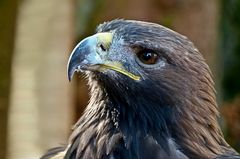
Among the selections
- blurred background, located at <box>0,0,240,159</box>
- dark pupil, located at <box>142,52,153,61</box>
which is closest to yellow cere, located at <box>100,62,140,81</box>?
dark pupil, located at <box>142,52,153,61</box>

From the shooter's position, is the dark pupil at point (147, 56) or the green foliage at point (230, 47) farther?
the green foliage at point (230, 47)

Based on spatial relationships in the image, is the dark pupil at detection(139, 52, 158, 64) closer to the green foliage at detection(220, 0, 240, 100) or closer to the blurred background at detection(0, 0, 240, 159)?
the blurred background at detection(0, 0, 240, 159)

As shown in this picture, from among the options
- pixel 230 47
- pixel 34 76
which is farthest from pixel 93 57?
pixel 230 47

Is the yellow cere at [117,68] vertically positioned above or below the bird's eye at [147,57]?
below

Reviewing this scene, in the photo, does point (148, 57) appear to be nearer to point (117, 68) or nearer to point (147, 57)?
point (147, 57)

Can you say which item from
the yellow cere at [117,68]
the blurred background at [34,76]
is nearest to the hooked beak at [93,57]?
the yellow cere at [117,68]

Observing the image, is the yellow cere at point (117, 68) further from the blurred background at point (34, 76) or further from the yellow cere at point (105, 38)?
the blurred background at point (34, 76)

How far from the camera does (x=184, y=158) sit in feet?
16.1

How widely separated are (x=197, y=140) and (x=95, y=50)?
0.76m

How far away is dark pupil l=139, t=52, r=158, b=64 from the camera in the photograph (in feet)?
15.8

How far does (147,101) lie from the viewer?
4910 mm

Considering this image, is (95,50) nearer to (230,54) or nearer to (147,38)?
(147,38)

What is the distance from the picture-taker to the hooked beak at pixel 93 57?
4.62 meters

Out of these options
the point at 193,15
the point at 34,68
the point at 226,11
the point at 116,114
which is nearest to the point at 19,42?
the point at 34,68
